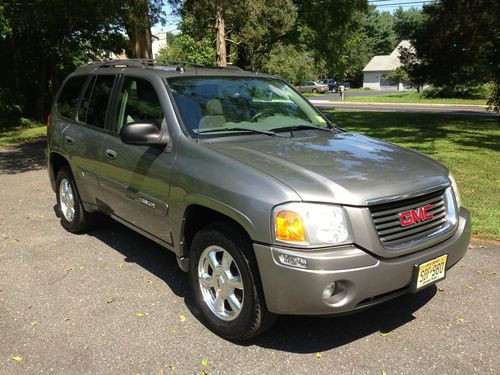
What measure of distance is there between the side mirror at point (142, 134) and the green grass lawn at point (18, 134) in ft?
39.2

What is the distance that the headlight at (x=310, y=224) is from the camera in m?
2.82

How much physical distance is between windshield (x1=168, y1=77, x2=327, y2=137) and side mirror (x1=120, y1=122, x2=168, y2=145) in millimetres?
243

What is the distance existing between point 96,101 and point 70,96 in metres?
0.78

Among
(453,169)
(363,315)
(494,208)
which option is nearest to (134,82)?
(363,315)

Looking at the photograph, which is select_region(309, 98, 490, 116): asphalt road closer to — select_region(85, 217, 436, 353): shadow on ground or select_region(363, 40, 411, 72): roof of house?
select_region(85, 217, 436, 353): shadow on ground

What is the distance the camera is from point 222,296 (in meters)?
3.41

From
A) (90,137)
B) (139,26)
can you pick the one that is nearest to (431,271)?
(90,137)

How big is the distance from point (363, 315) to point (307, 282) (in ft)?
3.81

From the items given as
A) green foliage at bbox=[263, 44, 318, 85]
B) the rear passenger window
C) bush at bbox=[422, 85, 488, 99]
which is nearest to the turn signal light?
the rear passenger window

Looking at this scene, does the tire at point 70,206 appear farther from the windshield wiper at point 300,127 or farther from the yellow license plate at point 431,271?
the yellow license plate at point 431,271

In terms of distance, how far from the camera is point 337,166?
3.29 meters

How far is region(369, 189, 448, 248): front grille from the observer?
117 inches

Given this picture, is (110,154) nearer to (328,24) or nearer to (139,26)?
(139,26)

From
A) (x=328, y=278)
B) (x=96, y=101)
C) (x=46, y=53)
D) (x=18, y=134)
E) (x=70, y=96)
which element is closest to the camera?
(x=328, y=278)
